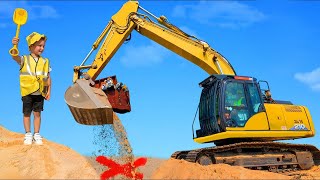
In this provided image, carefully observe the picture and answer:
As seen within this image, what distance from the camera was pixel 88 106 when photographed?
824cm

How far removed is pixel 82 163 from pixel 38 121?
1155 mm

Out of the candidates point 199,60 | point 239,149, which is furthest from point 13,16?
point 239,149

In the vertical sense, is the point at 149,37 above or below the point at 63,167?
above

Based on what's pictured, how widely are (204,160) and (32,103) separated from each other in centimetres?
486

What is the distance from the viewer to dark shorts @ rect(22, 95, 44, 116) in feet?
23.1

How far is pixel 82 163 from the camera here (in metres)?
6.77

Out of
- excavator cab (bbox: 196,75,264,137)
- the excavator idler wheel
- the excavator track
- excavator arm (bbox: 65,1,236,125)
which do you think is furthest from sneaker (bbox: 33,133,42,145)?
excavator cab (bbox: 196,75,264,137)

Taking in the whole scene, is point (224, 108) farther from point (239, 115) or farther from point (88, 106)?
point (88, 106)

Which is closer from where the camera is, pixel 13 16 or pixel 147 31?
pixel 13 16

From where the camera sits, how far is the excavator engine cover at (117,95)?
9.07m

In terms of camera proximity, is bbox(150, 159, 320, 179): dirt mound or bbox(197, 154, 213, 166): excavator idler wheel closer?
bbox(150, 159, 320, 179): dirt mound

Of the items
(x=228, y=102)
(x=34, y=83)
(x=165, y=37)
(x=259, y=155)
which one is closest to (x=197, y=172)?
(x=228, y=102)

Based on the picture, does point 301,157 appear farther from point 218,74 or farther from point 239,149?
point 218,74

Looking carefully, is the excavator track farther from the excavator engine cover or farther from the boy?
the boy
